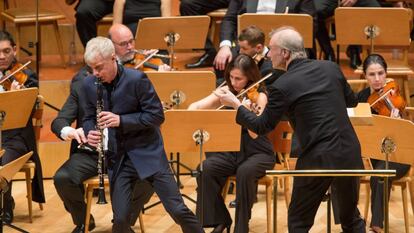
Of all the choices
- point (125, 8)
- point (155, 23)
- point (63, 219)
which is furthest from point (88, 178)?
point (125, 8)

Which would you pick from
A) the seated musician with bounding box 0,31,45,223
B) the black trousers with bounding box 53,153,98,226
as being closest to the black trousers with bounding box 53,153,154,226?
the black trousers with bounding box 53,153,98,226

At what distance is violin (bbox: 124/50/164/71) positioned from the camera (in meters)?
6.50

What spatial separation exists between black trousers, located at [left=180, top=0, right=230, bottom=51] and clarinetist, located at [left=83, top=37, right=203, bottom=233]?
290cm

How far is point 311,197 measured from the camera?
475cm

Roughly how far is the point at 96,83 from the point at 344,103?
1332 mm

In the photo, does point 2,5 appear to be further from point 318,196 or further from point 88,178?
point 318,196

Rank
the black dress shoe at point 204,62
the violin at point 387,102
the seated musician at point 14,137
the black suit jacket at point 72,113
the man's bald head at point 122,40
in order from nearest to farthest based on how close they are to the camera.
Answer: the black suit jacket at point 72,113 < the violin at point 387,102 < the seated musician at point 14,137 < the man's bald head at point 122,40 < the black dress shoe at point 204,62

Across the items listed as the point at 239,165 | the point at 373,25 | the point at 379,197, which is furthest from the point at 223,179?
the point at 373,25

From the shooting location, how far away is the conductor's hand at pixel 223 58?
7148 mm

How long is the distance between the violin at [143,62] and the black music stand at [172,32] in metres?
0.22

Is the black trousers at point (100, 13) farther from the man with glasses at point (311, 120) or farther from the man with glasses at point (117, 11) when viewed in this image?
the man with glasses at point (311, 120)

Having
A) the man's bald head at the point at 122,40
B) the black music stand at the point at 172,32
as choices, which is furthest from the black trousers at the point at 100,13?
the man's bald head at the point at 122,40

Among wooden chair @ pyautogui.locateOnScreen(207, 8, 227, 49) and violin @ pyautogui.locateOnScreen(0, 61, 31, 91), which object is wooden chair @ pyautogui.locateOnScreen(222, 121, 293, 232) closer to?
violin @ pyautogui.locateOnScreen(0, 61, 31, 91)

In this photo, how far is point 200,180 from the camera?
228 inches
